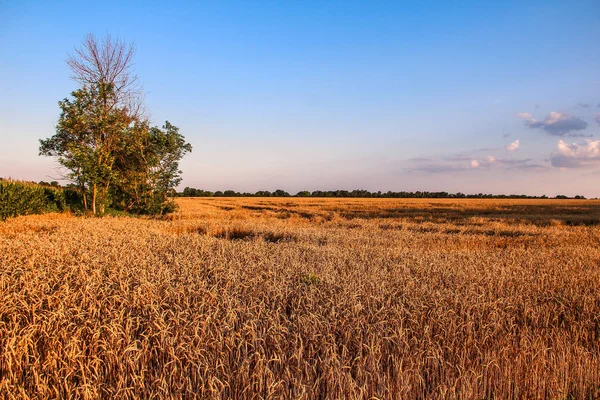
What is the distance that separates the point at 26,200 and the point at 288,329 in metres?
22.6

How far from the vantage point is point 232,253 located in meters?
7.14

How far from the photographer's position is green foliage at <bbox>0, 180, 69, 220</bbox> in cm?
1738

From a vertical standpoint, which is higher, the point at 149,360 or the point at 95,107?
the point at 95,107

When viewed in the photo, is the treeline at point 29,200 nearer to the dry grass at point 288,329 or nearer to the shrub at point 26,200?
the shrub at point 26,200

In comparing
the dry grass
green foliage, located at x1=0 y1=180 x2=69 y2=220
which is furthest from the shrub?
the dry grass

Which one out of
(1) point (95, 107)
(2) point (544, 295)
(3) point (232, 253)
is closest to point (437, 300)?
(2) point (544, 295)

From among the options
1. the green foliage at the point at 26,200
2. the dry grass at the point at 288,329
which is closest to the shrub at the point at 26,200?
the green foliage at the point at 26,200

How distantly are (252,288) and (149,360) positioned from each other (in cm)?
183

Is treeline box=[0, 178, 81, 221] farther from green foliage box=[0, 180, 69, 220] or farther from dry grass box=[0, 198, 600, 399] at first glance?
dry grass box=[0, 198, 600, 399]

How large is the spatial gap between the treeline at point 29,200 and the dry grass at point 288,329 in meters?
14.2

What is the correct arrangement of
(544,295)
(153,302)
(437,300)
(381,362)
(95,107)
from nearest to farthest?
1. (381,362)
2. (153,302)
3. (437,300)
4. (544,295)
5. (95,107)

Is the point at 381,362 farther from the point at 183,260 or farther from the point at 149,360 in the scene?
the point at 183,260

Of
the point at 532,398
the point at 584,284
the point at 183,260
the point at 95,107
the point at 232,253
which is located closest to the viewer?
the point at 532,398

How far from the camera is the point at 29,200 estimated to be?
1962cm
